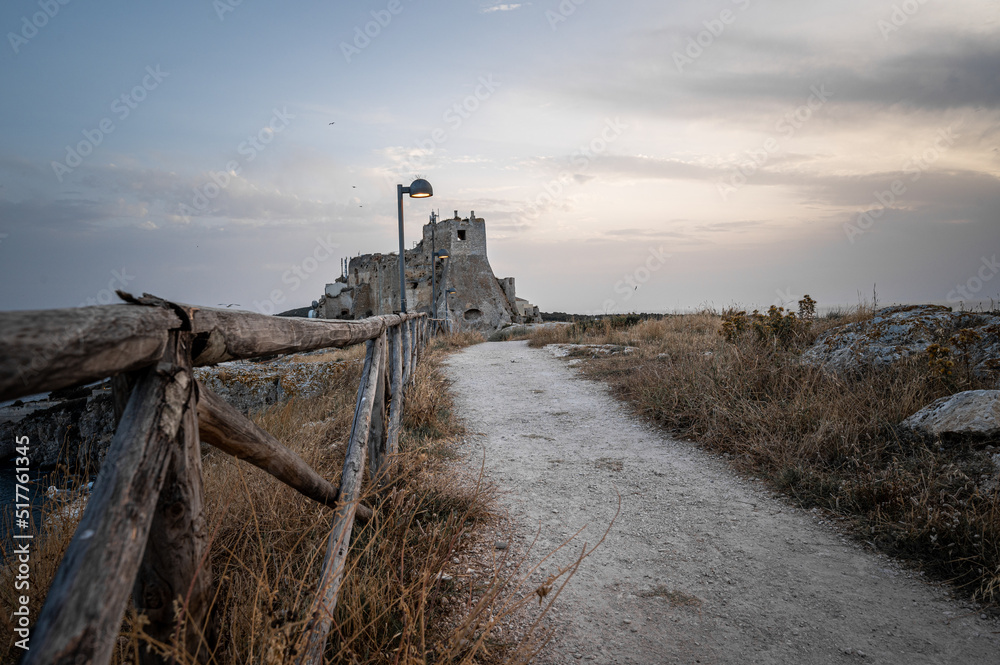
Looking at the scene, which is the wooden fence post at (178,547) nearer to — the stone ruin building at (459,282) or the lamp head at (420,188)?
the lamp head at (420,188)

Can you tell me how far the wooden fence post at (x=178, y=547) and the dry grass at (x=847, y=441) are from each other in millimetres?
3112

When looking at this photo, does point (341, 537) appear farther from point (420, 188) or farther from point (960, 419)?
point (420, 188)

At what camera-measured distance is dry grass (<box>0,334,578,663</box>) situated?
152cm

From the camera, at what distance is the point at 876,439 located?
3.68 meters

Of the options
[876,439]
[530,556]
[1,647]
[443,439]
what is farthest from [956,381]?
[1,647]

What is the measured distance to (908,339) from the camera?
4906 millimetres

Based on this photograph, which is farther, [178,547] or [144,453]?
[178,547]

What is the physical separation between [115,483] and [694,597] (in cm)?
247

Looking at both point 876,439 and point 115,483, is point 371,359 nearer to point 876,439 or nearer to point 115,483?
point 115,483

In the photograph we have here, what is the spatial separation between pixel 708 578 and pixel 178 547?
245 centimetres

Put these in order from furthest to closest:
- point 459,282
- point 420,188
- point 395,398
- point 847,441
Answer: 1. point 459,282
2. point 420,188
3. point 395,398
4. point 847,441

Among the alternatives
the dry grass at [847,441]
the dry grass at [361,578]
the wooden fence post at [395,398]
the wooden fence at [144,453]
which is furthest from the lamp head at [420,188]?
the wooden fence at [144,453]

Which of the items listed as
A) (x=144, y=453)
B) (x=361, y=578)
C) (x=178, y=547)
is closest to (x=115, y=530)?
(x=144, y=453)

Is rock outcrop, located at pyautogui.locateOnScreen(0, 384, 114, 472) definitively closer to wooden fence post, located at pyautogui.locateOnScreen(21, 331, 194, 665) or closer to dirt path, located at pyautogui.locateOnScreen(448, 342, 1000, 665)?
dirt path, located at pyautogui.locateOnScreen(448, 342, 1000, 665)
